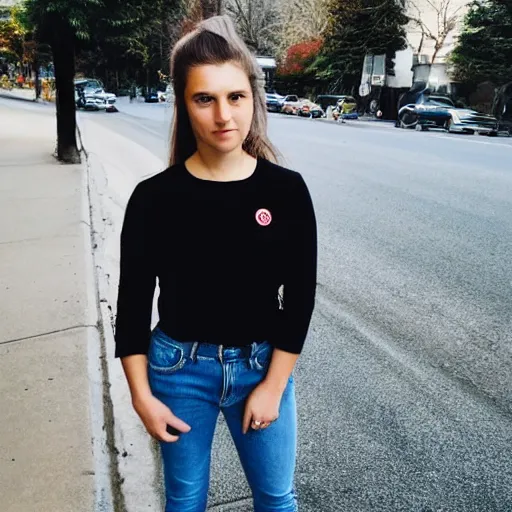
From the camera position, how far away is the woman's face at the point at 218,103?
1.33 metres

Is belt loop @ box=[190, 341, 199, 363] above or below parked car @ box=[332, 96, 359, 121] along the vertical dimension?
above

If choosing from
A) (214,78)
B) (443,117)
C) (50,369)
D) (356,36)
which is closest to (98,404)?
(50,369)

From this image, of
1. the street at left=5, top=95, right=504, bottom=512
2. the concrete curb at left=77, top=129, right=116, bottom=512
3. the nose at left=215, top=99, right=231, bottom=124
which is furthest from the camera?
the street at left=5, top=95, right=504, bottom=512

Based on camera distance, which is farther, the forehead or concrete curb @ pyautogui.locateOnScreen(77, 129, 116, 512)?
concrete curb @ pyautogui.locateOnScreen(77, 129, 116, 512)

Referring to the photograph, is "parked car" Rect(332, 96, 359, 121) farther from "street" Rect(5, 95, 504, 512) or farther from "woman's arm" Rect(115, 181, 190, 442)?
"woman's arm" Rect(115, 181, 190, 442)

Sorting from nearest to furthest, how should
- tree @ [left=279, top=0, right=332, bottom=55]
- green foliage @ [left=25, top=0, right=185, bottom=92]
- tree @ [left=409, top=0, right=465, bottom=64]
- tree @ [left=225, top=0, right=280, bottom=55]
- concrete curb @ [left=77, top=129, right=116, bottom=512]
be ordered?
concrete curb @ [left=77, top=129, right=116, bottom=512] → green foliage @ [left=25, top=0, right=185, bottom=92] → tree @ [left=409, top=0, right=465, bottom=64] → tree @ [left=279, top=0, right=332, bottom=55] → tree @ [left=225, top=0, right=280, bottom=55]

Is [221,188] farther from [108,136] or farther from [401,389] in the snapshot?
[108,136]

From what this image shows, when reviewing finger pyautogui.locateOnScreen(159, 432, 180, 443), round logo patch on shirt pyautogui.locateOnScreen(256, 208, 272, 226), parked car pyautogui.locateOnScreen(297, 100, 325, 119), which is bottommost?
parked car pyautogui.locateOnScreen(297, 100, 325, 119)

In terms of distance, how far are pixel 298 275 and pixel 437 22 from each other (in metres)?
34.8

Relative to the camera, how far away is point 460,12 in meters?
30.9

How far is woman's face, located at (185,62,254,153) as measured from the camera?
4.35ft

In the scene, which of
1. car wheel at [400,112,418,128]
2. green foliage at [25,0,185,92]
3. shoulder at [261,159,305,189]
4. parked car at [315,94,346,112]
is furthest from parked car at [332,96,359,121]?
shoulder at [261,159,305,189]

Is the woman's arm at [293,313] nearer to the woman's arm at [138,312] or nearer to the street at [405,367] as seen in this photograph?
the woman's arm at [138,312]

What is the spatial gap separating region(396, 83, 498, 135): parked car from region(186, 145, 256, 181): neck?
2185 centimetres
